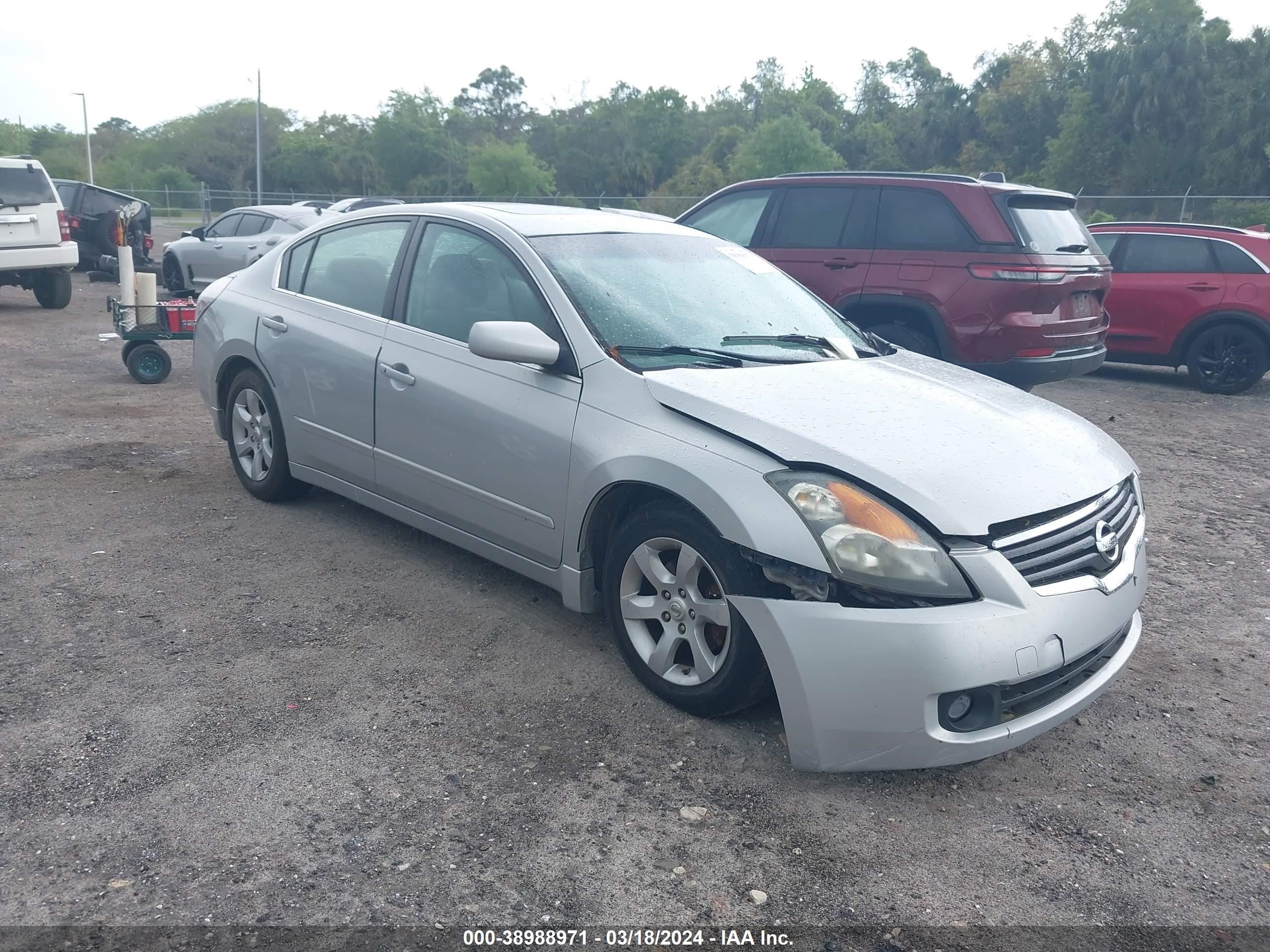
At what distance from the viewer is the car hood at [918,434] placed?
3.18 metres

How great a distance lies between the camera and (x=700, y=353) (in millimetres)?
4008

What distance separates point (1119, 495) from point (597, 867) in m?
2.17

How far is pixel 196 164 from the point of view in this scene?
262ft

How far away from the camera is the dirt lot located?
272cm

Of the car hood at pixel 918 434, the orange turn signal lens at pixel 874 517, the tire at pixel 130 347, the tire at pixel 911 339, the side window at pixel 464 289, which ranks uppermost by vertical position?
the side window at pixel 464 289

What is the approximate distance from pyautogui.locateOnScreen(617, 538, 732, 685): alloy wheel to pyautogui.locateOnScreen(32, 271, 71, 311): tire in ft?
43.6

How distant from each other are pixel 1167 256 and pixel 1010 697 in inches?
363

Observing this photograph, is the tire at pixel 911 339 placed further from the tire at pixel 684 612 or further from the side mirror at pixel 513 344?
the tire at pixel 684 612

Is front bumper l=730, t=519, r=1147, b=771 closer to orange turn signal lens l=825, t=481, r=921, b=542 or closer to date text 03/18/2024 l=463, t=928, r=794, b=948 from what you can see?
orange turn signal lens l=825, t=481, r=921, b=542

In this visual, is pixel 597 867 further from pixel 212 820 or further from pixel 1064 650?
pixel 1064 650

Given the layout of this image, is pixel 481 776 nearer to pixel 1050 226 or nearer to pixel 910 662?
pixel 910 662

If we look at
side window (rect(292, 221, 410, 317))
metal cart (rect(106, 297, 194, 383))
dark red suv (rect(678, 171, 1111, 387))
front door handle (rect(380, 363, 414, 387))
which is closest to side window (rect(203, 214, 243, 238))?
metal cart (rect(106, 297, 194, 383))

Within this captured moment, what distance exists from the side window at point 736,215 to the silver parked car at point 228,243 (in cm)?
840

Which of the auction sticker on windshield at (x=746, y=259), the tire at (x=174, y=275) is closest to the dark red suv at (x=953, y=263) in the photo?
the auction sticker on windshield at (x=746, y=259)
